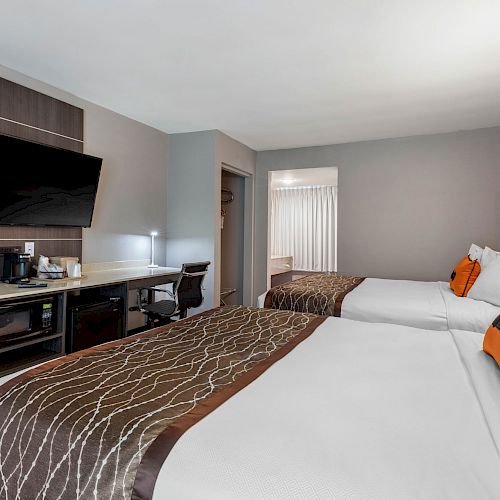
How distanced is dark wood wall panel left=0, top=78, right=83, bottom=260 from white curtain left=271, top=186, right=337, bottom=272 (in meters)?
4.57

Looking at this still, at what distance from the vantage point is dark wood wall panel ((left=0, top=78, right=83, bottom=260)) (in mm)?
2916

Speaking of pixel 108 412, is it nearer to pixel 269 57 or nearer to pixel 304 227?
pixel 269 57

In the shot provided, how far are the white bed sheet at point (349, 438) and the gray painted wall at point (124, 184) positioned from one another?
9.91 feet

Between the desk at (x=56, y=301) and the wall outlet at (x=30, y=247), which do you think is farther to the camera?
the wall outlet at (x=30, y=247)

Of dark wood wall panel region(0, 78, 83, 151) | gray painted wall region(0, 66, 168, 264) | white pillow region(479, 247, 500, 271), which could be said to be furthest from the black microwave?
white pillow region(479, 247, 500, 271)

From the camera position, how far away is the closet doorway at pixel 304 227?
7.24 metres

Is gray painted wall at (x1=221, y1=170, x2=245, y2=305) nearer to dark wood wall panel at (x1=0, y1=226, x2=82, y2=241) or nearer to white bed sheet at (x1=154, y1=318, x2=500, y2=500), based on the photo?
dark wood wall panel at (x1=0, y1=226, x2=82, y2=241)

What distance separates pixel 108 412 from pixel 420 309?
240 cm

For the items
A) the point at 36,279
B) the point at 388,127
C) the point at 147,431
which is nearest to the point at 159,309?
the point at 36,279

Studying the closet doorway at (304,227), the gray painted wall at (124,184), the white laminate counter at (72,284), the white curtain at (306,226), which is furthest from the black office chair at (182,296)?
the white curtain at (306,226)

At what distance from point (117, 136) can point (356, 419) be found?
3.81 m

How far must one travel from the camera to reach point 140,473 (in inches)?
34.1

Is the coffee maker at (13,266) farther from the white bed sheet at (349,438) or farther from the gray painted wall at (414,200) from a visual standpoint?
the gray painted wall at (414,200)

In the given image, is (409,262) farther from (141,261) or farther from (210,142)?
(141,261)
